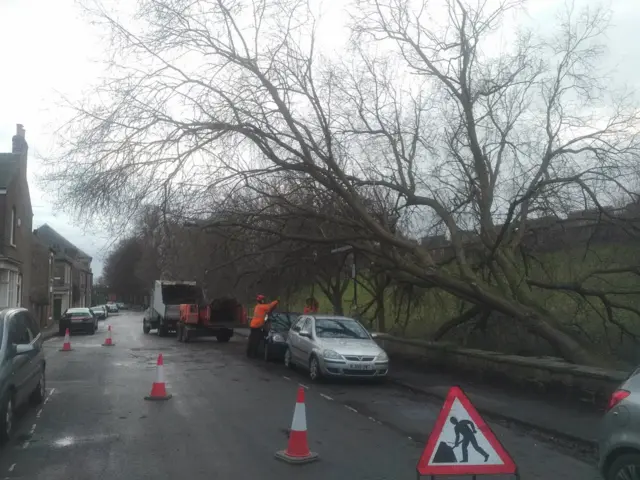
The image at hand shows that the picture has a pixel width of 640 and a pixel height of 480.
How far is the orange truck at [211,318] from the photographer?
32.4m

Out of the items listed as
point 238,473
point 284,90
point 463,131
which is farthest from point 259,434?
point 463,131

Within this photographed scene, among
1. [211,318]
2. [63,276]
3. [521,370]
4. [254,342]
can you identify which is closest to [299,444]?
[521,370]

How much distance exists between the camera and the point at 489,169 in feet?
63.5

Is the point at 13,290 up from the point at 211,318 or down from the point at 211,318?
up

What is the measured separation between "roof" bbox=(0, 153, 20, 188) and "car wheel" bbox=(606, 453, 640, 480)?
36.6 meters

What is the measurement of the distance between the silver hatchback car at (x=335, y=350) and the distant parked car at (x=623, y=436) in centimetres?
937

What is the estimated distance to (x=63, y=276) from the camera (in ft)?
231

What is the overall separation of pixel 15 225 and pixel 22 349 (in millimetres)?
31583

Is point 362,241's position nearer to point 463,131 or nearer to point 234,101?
point 463,131

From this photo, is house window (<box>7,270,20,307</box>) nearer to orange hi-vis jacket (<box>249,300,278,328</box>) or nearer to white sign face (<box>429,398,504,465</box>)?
orange hi-vis jacket (<box>249,300,278,328</box>)

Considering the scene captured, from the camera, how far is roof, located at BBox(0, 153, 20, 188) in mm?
37469

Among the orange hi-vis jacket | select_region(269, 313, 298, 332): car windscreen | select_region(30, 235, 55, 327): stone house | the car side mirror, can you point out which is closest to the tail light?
the car side mirror

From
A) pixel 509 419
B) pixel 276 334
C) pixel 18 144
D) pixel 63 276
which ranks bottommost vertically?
pixel 509 419

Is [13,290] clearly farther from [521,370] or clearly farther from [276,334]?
[521,370]
